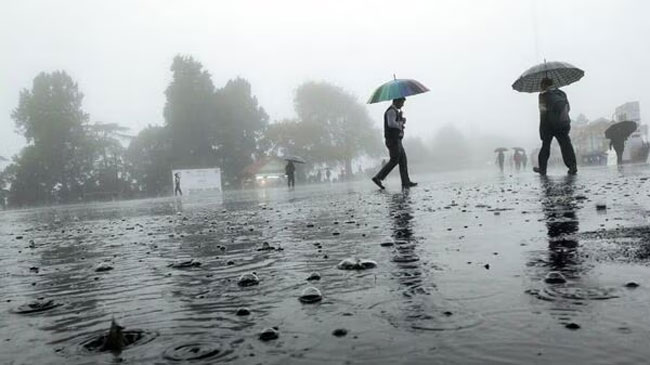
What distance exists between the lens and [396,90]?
1378 cm

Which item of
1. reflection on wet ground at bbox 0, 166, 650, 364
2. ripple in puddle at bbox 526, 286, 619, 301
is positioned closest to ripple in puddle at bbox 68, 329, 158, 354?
reflection on wet ground at bbox 0, 166, 650, 364

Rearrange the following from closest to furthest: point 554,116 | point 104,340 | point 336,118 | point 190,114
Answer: point 104,340, point 554,116, point 190,114, point 336,118

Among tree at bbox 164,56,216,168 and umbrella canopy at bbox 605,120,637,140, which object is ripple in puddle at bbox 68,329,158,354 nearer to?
umbrella canopy at bbox 605,120,637,140

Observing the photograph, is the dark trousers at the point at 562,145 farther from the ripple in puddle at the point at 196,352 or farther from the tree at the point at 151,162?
the tree at the point at 151,162

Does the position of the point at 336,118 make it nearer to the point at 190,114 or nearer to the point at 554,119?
the point at 190,114

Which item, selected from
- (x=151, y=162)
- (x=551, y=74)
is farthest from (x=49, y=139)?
(x=551, y=74)

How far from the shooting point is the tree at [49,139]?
60.6m

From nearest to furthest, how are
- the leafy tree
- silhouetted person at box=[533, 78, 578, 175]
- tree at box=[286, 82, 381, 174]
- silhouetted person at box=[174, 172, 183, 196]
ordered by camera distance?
silhouetted person at box=[533, 78, 578, 175] < silhouetted person at box=[174, 172, 183, 196] < the leafy tree < tree at box=[286, 82, 381, 174]

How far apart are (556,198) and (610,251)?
Answer: 14.0ft

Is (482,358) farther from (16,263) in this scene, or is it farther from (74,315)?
(16,263)

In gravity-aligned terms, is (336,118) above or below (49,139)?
above

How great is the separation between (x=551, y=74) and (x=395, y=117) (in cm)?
465

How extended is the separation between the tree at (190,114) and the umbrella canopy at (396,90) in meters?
56.1

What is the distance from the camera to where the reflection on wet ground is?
174 cm
